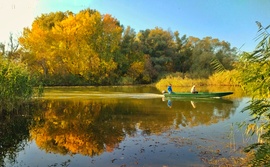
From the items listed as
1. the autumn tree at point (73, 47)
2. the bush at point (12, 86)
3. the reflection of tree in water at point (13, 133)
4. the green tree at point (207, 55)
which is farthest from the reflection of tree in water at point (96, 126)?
the green tree at point (207, 55)

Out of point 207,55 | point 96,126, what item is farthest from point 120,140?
point 207,55

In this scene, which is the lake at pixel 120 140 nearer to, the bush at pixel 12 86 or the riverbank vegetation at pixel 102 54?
the bush at pixel 12 86

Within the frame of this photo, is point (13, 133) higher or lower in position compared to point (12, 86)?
lower

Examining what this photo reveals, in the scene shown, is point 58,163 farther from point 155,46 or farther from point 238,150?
point 155,46

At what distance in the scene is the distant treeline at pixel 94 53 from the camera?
38.5m

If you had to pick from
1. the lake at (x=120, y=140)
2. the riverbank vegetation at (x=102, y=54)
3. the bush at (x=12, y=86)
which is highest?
the riverbank vegetation at (x=102, y=54)

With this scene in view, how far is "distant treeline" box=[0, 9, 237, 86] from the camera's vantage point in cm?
3850

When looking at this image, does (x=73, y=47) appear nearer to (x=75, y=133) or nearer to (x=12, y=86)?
(x=12, y=86)

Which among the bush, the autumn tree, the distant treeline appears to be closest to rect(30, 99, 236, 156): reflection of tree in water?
the bush

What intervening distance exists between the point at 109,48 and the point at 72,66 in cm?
669

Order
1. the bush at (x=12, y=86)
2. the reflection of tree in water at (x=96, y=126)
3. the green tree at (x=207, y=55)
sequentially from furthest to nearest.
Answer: the green tree at (x=207, y=55) → the bush at (x=12, y=86) → the reflection of tree in water at (x=96, y=126)

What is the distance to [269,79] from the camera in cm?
249

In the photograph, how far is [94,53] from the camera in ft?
136

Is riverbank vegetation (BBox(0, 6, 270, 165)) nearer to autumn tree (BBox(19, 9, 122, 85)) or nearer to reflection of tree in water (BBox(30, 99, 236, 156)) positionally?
autumn tree (BBox(19, 9, 122, 85))
